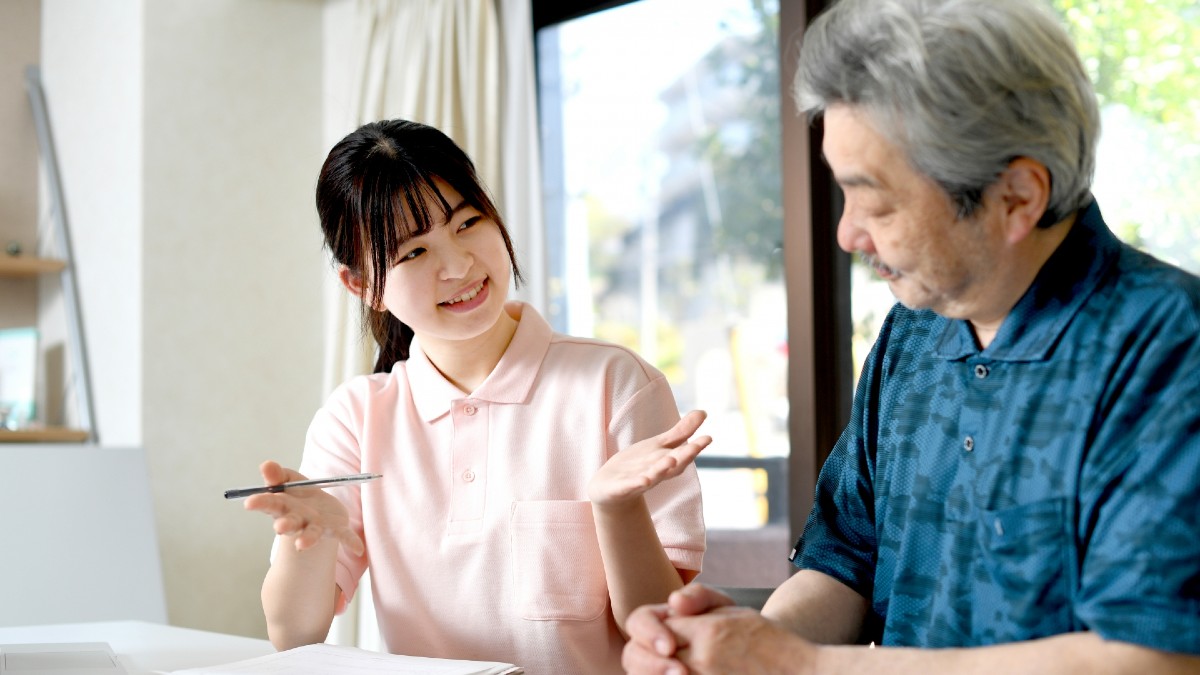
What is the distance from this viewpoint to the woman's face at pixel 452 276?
5.24ft

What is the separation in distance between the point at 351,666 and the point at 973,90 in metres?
0.91

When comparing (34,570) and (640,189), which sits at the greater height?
(640,189)

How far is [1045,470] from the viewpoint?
107 cm

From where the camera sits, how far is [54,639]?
180 cm

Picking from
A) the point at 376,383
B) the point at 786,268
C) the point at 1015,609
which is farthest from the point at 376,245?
the point at 786,268

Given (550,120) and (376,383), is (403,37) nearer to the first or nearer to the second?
(550,120)

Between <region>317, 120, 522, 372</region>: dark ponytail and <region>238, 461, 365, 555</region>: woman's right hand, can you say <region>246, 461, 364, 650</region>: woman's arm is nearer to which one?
<region>238, 461, 365, 555</region>: woman's right hand

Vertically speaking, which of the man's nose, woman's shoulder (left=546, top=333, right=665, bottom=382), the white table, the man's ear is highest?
Answer: the man's ear

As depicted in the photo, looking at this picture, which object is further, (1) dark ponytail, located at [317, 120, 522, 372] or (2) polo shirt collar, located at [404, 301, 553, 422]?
(2) polo shirt collar, located at [404, 301, 553, 422]

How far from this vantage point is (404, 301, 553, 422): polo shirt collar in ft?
5.58

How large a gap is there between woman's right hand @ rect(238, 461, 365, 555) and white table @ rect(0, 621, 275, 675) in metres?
0.21

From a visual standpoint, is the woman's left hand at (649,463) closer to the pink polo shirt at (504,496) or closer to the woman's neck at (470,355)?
the pink polo shirt at (504,496)

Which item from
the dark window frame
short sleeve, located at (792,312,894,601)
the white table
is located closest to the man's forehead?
short sleeve, located at (792,312,894,601)

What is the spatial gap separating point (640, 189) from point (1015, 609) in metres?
3.37
